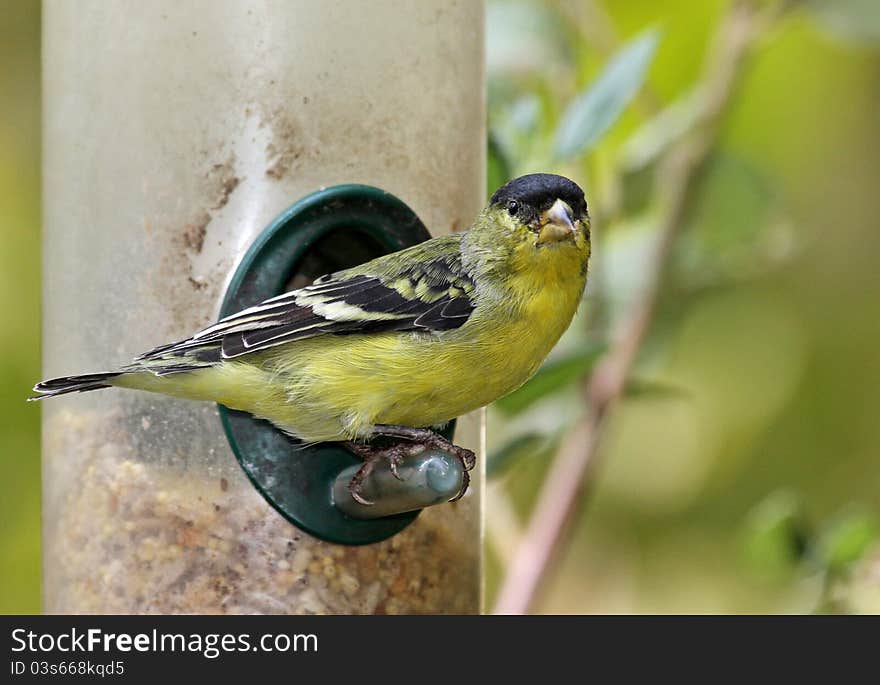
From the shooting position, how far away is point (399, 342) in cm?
410

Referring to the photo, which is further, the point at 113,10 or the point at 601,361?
the point at 601,361

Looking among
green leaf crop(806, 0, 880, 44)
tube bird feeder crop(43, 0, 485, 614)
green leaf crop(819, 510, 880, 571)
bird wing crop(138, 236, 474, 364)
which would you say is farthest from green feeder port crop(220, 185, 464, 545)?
green leaf crop(806, 0, 880, 44)

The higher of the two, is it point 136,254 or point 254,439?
point 136,254

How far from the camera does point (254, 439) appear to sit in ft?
14.1

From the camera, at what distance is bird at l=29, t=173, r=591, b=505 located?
4.05m

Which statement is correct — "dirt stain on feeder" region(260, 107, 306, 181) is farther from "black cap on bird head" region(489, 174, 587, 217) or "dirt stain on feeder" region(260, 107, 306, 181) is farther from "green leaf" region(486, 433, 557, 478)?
"green leaf" region(486, 433, 557, 478)

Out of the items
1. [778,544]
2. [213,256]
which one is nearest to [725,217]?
[778,544]

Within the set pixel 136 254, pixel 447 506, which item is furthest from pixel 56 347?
pixel 447 506

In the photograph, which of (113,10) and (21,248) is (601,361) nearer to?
(113,10)

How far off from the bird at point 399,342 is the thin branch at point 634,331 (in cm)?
A: 53

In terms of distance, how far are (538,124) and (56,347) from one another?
71.4 inches

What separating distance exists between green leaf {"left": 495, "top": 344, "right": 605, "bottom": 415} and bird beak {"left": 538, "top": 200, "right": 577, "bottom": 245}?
40 cm

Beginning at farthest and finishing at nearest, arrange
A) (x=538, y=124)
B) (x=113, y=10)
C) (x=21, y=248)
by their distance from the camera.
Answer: (x=21, y=248), (x=538, y=124), (x=113, y=10)

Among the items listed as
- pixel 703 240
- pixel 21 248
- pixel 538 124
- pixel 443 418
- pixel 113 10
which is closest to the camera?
pixel 443 418
